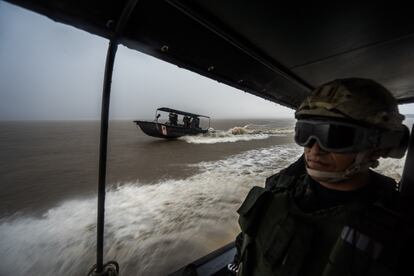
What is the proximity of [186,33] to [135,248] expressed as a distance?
13.7 feet

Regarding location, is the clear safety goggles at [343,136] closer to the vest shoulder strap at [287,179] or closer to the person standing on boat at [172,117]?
the vest shoulder strap at [287,179]

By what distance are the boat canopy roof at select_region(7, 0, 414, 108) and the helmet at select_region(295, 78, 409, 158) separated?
0.44 meters

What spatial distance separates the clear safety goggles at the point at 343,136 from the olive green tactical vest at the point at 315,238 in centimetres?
32

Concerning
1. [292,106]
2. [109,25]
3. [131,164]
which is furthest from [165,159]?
→ [109,25]

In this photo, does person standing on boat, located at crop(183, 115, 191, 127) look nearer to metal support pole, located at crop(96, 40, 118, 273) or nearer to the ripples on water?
the ripples on water


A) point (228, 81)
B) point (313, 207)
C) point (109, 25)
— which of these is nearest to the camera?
point (109, 25)

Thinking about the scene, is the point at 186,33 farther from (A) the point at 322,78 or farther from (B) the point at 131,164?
(B) the point at 131,164

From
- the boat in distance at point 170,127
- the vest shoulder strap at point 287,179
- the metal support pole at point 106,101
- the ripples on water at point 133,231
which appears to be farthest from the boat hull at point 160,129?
the vest shoulder strap at point 287,179

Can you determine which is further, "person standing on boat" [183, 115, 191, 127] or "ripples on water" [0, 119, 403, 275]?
"person standing on boat" [183, 115, 191, 127]

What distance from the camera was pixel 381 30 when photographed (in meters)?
1.44

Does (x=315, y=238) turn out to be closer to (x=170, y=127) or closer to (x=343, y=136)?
(x=343, y=136)

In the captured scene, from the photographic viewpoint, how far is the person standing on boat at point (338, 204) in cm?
97

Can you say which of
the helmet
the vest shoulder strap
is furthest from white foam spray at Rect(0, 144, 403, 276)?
the helmet

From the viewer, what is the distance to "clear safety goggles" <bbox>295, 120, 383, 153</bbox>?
119 centimetres
